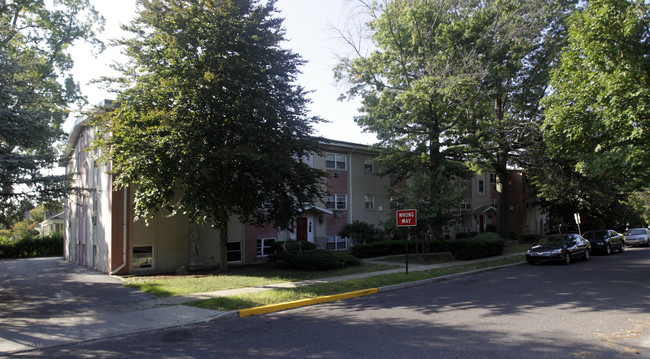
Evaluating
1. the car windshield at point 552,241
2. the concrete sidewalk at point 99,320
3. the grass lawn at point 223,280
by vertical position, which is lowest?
the grass lawn at point 223,280

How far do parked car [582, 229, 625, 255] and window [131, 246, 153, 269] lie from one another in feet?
78.6

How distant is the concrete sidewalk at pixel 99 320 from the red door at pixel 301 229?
40.4 feet

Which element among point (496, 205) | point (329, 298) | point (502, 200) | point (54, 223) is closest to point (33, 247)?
point (54, 223)

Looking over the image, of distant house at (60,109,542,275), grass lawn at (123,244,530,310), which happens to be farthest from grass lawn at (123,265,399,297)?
distant house at (60,109,542,275)

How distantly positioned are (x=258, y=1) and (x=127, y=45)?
4.97 m

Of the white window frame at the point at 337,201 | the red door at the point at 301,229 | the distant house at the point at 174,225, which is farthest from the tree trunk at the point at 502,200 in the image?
the red door at the point at 301,229

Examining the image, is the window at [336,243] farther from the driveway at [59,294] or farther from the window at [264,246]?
the driveway at [59,294]

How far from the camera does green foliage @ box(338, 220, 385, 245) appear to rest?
958 inches

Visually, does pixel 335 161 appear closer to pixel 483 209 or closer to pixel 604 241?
pixel 604 241

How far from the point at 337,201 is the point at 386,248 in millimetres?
4737

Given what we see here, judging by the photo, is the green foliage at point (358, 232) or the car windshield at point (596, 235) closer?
the car windshield at point (596, 235)

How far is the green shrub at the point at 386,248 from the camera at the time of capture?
21.4 meters

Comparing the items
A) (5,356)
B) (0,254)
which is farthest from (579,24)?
(0,254)

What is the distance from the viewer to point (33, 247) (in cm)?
3066
